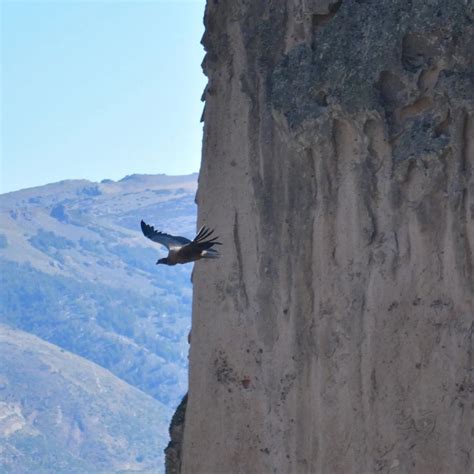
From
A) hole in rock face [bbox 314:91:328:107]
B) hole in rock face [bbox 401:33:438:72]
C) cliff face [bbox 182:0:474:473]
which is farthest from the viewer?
hole in rock face [bbox 314:91:328:107]

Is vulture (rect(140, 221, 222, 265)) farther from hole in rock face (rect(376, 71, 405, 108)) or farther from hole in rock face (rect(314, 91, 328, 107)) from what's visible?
hole in rock face (rect(376, 71, 405, 108))

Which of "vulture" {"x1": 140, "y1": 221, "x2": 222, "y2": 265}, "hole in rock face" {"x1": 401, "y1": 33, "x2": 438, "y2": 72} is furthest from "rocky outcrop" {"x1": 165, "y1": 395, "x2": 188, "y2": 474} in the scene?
"hole in rock face" {"x1": 401, "y1": 33, "x2": 438, "y2": 72}

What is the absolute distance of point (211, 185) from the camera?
1298 cm

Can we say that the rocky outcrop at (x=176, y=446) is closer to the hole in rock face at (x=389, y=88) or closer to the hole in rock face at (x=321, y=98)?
the hole in rock face at (x=321, y=98)

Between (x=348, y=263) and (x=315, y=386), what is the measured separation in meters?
0.88

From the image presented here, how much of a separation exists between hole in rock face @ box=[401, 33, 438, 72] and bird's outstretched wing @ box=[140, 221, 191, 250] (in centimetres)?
194

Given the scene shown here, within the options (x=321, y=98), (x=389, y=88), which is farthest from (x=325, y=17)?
(x=389, y=88)

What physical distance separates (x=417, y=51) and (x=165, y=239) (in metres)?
2.25

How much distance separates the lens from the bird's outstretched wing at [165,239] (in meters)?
12.2

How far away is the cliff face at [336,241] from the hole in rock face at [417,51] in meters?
0.01

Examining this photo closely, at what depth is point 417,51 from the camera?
11.6 meters

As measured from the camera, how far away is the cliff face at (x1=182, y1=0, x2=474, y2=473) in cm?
1141

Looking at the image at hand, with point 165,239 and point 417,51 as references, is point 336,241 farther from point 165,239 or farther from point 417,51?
point 417,51

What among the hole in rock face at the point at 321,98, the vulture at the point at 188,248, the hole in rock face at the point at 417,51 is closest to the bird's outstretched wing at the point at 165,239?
the vulture at the point at 188,248
